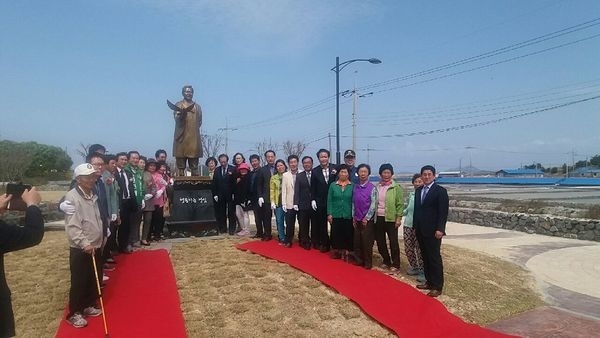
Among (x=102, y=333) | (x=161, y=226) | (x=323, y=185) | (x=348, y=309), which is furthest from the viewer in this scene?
(x=161, y=226)

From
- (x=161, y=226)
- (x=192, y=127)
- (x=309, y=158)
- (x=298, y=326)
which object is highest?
(x=192, y=127)

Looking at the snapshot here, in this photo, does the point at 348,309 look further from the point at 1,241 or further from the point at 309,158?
the point at 1,241

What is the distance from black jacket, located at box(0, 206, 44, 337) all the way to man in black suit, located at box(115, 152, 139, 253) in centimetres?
395

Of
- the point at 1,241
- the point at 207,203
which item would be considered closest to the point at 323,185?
the point at 207,203

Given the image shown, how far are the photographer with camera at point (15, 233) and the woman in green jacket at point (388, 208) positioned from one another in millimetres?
4463

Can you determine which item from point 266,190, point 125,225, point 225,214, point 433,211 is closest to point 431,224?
point 433,211

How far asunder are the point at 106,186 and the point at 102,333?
2080 mm

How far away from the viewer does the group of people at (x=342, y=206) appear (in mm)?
5527

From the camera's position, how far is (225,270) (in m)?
5.75

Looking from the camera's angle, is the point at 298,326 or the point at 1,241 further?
the point at 298,326

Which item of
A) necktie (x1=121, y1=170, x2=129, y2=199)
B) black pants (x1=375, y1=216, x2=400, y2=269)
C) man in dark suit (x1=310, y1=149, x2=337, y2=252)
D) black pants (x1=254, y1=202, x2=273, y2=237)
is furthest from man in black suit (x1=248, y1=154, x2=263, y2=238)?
black pants (x1=375, y1=216, x2=400, y2=269)

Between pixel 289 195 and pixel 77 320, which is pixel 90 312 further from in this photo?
pixel 289 195

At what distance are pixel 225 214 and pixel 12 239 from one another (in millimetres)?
6059

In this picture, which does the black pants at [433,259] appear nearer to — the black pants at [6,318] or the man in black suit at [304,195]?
the man in black suit at [304,195]
